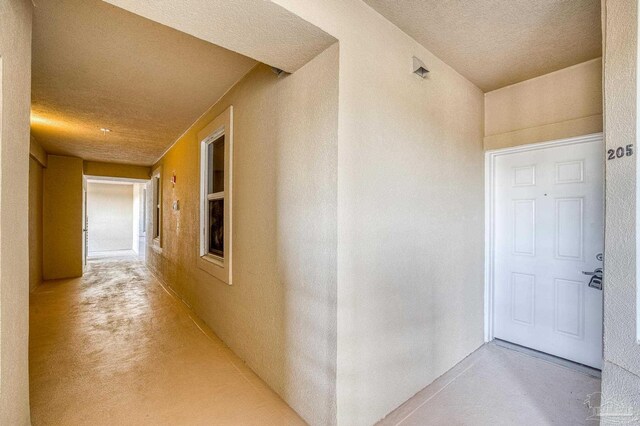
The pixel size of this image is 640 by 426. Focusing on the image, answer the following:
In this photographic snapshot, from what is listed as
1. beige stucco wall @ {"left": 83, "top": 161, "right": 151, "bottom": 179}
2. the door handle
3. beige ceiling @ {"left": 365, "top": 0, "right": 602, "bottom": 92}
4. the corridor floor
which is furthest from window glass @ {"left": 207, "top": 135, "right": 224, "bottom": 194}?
beige stucco wall @ {"left": 83, "top": 161, "right": 151, "bottom": 179}

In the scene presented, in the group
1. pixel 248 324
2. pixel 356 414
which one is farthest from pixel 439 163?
pixel 248 324

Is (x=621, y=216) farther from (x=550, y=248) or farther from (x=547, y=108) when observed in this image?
(x=547, y=108)

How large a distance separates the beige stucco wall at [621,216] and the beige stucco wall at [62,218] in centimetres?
791

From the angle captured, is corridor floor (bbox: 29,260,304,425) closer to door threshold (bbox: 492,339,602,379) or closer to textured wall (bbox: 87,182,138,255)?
door threshold (bbox: 492,339,602,379)

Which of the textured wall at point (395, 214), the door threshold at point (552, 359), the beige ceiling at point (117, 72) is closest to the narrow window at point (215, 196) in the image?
the beige ceiling at point (117, 72)

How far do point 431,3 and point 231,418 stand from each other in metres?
2.87

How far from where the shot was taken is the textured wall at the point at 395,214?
1.61 meters

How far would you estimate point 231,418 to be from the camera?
1841mm

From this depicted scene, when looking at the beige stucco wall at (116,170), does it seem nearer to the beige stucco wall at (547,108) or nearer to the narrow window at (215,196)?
the narrow window at (215,196)

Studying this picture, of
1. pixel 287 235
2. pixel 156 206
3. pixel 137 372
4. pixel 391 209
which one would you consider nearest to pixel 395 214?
pixel 391 209

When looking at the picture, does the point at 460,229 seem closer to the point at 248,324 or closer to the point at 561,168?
the point at 561,168

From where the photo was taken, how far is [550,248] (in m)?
2.62

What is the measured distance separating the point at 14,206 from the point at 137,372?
5.80 feet

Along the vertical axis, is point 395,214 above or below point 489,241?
above
